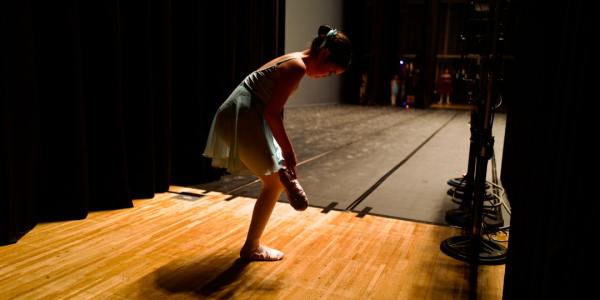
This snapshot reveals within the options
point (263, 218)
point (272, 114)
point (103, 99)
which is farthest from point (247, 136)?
point (103, 99)

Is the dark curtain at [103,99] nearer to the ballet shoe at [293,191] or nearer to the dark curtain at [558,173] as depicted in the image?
the ballet shoe at [293,191]

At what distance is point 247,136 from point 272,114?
16 centimetres

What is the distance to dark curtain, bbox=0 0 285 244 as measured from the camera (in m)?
2.42

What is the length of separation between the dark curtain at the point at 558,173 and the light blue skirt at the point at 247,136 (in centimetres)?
99

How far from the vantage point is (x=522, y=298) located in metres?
1.46

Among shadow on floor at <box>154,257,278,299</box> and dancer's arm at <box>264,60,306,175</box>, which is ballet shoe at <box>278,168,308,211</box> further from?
shadow on floor at <box>154,257,278,299</box>

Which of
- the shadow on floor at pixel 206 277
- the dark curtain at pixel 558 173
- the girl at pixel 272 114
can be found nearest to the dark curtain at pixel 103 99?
the shadow on floor at pixel 206 277

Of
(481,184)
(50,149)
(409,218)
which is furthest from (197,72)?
(481,184)

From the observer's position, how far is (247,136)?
6.54ft

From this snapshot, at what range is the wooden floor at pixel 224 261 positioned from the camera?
6.42 ft

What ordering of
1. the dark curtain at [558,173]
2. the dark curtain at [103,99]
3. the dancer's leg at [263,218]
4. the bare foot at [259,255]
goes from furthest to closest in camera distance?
the dark curtain at [103,99] < the bare foot at [259,255] < the dancer's leg at [263,218] < the dark curtain at [558,173]

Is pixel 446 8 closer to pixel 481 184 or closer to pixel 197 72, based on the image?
pixel 197 72

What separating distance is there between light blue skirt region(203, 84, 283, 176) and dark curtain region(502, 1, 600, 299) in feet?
3.26

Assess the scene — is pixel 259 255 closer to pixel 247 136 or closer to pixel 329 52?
pixel 247 136
